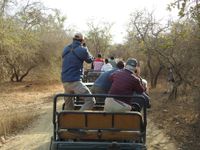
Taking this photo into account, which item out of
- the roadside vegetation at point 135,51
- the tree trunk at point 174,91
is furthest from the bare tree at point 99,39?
the tree trunk at point 174,91

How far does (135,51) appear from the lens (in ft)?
116

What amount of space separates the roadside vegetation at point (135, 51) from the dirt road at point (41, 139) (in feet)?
1.49

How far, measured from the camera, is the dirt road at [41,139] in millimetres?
11453

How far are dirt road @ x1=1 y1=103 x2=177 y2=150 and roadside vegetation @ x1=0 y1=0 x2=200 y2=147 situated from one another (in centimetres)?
45

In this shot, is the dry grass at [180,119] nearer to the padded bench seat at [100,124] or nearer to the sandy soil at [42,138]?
the sandy soil at [42,138]

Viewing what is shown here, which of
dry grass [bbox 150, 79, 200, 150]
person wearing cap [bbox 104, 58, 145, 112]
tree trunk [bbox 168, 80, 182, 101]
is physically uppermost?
person wearing cap [bbox 104, 58, 145, 112]

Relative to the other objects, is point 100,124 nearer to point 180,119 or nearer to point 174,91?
point 180,119

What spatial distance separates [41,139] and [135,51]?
77.2 feet

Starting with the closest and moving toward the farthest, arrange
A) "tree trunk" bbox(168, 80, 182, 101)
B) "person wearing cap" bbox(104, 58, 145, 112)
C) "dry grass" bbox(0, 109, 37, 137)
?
"person wearing cap" bbox(104, 58, 145, 112)
"dry grass" bbox(0, 109, 37, 137)
"tree trunk" bbox(168, 80, 182, 101)

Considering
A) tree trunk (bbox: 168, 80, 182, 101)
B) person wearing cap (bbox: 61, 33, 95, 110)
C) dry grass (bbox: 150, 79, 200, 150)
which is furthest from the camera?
tree trunk (bbox: 168, 80, 182, 101)

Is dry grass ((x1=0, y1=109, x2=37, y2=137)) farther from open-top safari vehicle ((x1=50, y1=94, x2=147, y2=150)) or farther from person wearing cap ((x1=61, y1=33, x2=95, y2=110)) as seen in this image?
open-top safari vehicle ((x1=50, y1=94, x2=147, y2=150))

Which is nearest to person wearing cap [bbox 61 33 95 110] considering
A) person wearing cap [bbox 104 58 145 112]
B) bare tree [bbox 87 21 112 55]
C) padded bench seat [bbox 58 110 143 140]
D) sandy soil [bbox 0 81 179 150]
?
person wearing cap [bbox 104 58 145 112]

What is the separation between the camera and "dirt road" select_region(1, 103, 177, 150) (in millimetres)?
11453

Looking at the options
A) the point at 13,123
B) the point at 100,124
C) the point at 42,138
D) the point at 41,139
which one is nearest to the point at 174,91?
the point at 13,123
